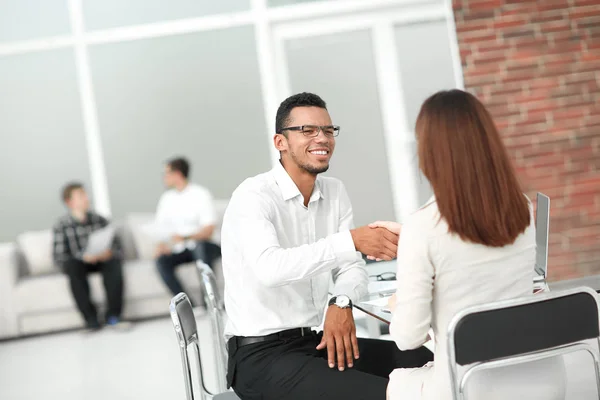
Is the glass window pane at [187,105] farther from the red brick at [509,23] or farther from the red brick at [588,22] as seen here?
the red brick at [588,22]

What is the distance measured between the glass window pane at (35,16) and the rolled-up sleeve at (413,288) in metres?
6.79

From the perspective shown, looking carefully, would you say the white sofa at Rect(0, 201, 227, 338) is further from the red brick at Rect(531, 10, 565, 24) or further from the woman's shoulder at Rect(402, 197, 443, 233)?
the woman's shoulder at Rect(402, 197, 443, 233)

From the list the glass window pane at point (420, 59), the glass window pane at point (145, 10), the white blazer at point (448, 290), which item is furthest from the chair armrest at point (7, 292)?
the white blazer at point (448, 290)

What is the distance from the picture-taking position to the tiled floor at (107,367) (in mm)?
4055

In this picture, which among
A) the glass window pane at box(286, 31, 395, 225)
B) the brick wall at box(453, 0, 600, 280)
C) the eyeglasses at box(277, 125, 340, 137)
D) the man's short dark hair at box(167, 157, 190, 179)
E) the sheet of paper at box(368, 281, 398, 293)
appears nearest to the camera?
the eyeglasses at box(277, 125, 340, 137)

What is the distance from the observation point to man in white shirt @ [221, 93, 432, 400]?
1.93 m

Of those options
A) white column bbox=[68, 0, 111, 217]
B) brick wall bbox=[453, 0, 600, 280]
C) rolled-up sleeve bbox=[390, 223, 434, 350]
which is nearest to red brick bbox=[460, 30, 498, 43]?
brick wall bbox=[453, 0, 600, 280]

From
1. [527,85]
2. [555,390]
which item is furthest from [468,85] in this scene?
[555,390]

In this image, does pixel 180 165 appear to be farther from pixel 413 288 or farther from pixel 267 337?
pixel 413 288

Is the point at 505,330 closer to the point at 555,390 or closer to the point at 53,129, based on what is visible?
the point at 555,390

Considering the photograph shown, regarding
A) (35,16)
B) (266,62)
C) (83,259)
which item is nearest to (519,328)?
(83,259)

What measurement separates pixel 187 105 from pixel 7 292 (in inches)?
97.4

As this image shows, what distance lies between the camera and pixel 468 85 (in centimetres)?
511

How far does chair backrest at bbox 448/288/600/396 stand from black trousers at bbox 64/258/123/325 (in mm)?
5203
